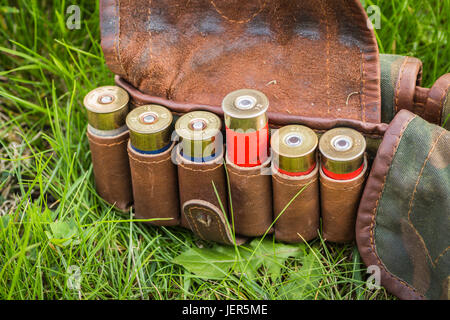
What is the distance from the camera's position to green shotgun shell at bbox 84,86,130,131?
98.7 inches

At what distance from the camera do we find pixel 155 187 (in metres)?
2.55

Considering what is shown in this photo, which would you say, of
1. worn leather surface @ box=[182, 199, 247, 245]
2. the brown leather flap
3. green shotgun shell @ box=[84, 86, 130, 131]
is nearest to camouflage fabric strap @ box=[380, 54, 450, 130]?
the brown leather flap

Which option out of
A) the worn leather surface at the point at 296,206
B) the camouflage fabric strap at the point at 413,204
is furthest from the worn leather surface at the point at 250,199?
the camouflage fabric strap at the point at 413,204

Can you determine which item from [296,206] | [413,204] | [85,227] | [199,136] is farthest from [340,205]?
[85,227]

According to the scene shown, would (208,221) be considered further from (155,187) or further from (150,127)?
(150,127)

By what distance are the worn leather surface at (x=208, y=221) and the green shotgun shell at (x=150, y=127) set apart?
281 millimetres

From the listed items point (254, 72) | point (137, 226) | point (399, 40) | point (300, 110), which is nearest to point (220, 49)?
point (254, 72)

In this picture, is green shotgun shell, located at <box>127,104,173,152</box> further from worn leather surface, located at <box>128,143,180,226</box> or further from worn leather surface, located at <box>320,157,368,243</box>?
worn leather surface, located at <box>320,157,368,243</box>

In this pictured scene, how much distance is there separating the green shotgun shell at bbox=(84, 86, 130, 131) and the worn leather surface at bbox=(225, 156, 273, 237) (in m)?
0.52

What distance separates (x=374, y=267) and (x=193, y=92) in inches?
42.4

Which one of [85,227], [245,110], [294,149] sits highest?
[245,110]

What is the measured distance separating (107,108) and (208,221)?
0.64m

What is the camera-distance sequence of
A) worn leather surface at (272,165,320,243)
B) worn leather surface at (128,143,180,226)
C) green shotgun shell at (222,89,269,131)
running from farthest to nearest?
worn leather surface at (128,143,180,226)
worn leather surface at (272,165,320,243)
green shotgun shell at (222,89,269,131)

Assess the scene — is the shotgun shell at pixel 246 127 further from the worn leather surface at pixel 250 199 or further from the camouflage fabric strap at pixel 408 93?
the camouflage fabric strap at pixel 408 93
